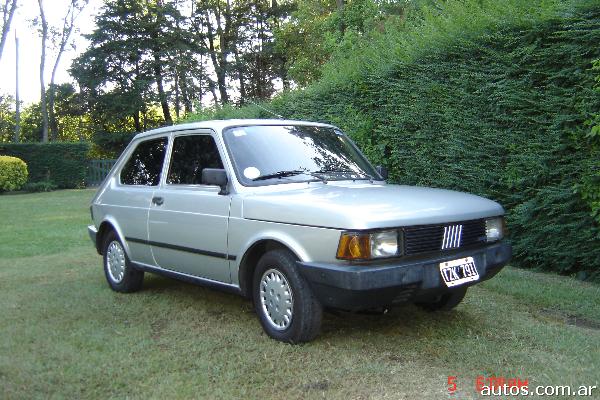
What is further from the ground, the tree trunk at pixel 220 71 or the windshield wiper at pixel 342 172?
the tree trunk at pixel 220 71

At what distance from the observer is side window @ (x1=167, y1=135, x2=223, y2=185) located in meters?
4.88

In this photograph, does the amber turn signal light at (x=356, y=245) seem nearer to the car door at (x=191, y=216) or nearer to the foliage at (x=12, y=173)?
the car door at (x=191, y=216)

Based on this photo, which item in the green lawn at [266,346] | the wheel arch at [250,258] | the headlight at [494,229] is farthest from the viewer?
the headlight at [494,229]

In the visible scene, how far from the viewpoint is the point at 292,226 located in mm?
3945

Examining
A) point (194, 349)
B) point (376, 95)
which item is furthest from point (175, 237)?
point (376, 95)

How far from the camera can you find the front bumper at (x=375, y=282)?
358cm

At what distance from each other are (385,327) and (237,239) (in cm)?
139

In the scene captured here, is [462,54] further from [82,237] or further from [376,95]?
[82,237]

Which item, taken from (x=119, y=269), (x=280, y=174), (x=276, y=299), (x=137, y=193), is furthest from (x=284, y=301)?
(x=119, y=269)

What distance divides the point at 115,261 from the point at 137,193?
2.97ft

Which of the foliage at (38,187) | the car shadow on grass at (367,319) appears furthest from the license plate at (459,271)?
the foliage at (38,187)

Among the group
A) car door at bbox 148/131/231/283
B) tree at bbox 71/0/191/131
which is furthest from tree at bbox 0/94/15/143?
car door at bbox 148/131/231/283

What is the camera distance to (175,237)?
4969mm

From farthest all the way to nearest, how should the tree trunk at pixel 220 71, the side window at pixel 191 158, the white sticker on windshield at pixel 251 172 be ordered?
1. the tree trunk at pixel 220 71
2. the side window at pixel 191 158
3. the white sticker on windshield at pixel 251 172
